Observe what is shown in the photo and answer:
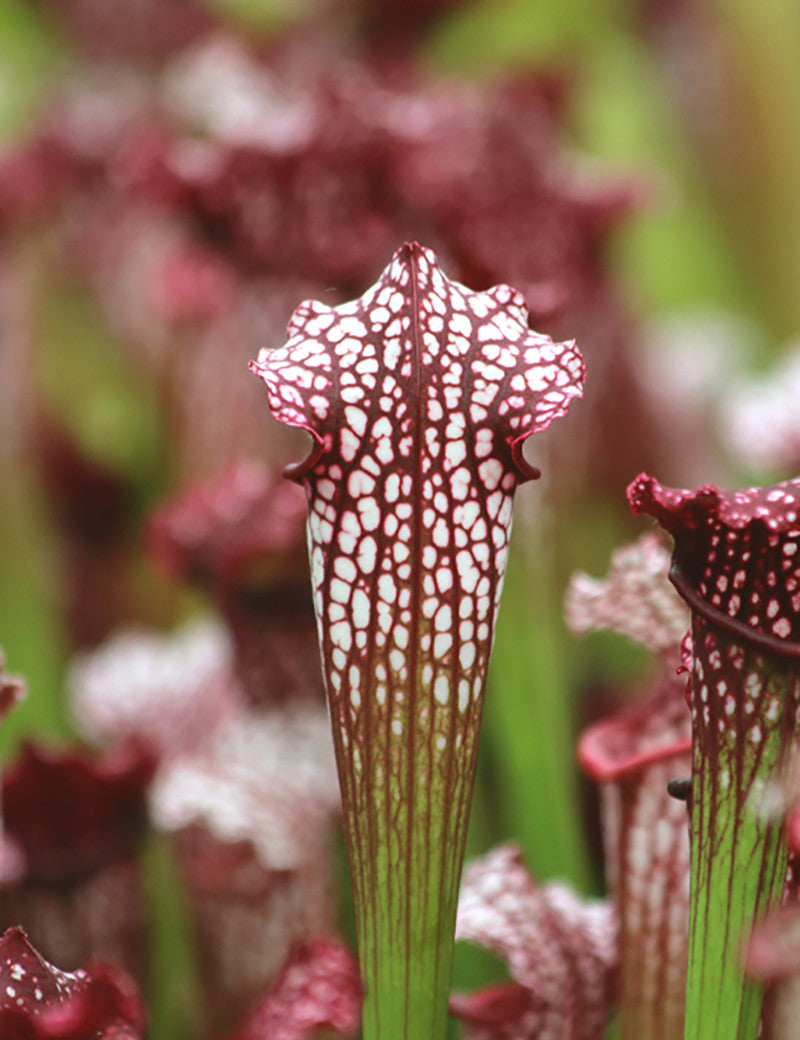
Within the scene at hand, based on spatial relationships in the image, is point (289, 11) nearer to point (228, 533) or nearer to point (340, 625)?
point (228, 533)

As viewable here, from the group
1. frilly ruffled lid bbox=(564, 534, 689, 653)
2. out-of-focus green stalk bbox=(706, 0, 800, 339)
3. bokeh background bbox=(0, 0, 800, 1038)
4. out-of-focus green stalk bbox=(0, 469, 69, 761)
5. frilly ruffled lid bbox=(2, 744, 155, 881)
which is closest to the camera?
frilly ruffled lid bbox=(564, 534, 689, 653)

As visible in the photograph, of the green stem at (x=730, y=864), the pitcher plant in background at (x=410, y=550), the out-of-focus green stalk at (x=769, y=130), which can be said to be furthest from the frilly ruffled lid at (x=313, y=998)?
the out-of-focus green stalk at (x=769, y=130)

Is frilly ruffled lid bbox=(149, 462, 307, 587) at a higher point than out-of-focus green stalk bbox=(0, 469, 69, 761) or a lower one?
lower

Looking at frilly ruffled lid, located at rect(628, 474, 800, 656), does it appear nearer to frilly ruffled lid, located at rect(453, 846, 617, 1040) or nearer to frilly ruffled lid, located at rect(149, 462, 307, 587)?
frilly ruffled lid, located at rect(453, 846, 617, 1040)

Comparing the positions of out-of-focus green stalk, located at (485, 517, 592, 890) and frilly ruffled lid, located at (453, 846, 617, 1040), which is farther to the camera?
out-of-focus green stalk, located at (485, 517, 592, 890)

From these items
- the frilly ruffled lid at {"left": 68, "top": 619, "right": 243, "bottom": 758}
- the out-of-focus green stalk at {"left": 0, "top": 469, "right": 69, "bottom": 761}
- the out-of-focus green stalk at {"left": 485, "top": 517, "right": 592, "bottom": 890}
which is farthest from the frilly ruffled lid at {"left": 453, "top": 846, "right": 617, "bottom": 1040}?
the out-of-focus green stalk at {"left": 0, "top": 469, "right": 69, "bottom": 761}

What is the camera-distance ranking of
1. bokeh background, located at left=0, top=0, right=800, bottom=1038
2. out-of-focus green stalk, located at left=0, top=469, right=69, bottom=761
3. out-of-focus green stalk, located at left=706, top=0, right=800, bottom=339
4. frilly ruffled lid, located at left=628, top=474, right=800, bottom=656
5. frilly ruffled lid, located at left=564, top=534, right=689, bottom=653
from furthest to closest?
out-of-focus green stalk, located at left=706, top=0, right=800, bottom=339 → out-of-focus green stalk, located at left=0, top=469, right=69, bottom=761 → bokeh background, located at left=0, top=0, right=800, bottom=1038 → frilly ruffled lid, located at left=564, top=534, right=689, bottom=653 → frilly ruffled lid, located at left=628, top=474, right=800, bottom=656
